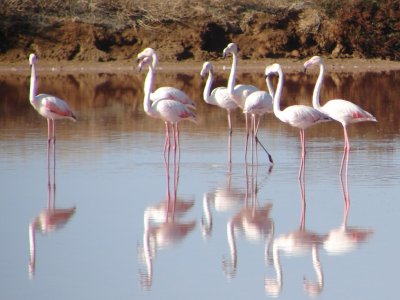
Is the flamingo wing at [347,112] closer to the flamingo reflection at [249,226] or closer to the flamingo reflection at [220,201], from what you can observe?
the flamingo reflection at [220,201]

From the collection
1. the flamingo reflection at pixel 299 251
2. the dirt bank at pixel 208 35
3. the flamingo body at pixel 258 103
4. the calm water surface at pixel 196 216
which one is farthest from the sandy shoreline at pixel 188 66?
the flamingo reflection at pixel 299 251

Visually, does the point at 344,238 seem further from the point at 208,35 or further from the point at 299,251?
the point at 208,35

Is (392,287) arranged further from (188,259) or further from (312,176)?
(312,176)

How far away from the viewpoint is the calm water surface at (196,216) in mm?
7582

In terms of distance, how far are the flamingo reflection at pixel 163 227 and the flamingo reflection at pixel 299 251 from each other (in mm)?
878

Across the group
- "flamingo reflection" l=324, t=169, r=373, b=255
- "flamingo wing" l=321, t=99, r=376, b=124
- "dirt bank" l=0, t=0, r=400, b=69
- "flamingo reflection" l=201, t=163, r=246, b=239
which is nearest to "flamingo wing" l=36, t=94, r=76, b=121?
"flamingo reflection" l=201, t=163, r=246, b=239

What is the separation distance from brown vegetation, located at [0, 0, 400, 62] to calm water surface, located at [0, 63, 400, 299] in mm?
17797

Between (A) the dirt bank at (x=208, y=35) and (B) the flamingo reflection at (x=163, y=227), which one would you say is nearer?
(B) the flamingo reflection at (x=163, y=227)

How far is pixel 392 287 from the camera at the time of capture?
7.33m

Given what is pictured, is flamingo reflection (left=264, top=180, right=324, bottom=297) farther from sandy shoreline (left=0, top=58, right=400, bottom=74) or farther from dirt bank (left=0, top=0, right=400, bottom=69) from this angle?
dirt bank (left=0, top=0, right=400, bottom=69)

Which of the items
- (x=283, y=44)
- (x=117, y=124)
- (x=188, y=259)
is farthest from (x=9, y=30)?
(x=188, y=259)

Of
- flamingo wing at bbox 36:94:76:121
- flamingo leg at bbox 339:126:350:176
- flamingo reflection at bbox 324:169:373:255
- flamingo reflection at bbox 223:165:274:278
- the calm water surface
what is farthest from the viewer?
flamingo wing at bbox 36:94:76:121

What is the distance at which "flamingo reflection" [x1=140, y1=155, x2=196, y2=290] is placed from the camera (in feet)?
27.0

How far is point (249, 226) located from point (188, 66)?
2495 centimetres
